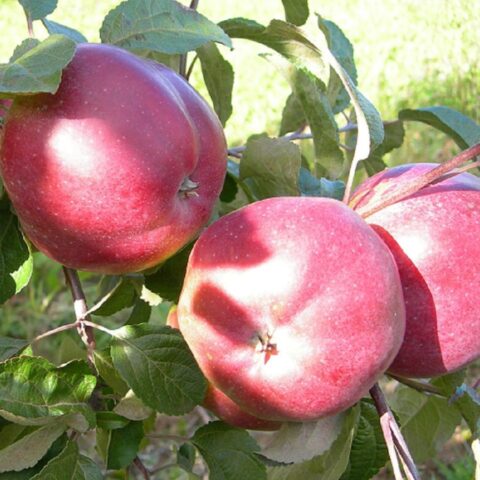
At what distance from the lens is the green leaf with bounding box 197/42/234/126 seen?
1030 millimetres

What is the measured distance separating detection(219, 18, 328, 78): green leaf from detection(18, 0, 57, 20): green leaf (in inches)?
8.6

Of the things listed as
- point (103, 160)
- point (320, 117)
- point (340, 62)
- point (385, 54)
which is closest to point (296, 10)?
point (340, 62)

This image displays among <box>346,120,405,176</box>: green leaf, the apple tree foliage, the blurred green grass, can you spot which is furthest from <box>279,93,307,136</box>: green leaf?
the blurred green grass

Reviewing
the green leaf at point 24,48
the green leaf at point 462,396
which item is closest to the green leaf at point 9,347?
the green leaf at point 24,48

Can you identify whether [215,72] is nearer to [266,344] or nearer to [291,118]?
[291,118]

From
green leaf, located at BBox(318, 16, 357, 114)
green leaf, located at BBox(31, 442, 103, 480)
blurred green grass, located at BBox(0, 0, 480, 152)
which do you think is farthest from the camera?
blurred green grass, located at BBox(0, 0, 480, 152)

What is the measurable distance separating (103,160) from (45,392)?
0.77 ft

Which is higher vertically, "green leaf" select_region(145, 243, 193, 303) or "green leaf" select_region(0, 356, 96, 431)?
"green leaf" select_region(145, 243, 193, 303)

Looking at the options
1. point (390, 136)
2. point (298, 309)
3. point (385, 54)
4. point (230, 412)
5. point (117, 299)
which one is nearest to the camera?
point (298, 309)

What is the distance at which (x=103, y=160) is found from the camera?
0.69 meters

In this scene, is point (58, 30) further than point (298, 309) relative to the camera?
Yes

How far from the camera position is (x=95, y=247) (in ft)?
2.38

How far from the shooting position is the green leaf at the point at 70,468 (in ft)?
2.54

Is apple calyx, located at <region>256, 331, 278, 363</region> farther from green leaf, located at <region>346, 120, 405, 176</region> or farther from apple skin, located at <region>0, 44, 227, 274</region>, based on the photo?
green leaf, located at <region>346, 120, 405, 176</region>
